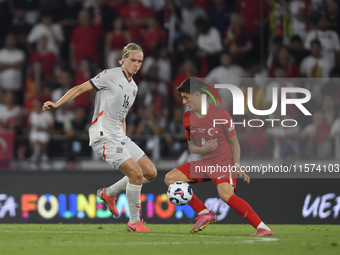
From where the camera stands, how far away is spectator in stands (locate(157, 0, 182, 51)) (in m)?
12.4

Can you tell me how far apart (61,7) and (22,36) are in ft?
3.87

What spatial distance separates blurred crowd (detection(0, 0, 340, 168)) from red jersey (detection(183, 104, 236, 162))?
2.93 meters

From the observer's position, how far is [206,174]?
6.43m

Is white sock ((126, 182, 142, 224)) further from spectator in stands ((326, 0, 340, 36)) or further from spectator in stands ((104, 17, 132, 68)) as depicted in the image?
spectator in stands ((326, 0, 340, 36))

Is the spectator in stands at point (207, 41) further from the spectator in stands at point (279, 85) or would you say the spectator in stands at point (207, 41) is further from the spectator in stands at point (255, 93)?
the spectator in stands at point (279, 85)

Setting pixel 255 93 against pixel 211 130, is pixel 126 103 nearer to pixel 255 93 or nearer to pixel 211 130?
pixel 211 130

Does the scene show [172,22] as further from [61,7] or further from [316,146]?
[316,146]

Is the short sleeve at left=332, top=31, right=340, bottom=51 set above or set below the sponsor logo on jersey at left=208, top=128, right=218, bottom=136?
above

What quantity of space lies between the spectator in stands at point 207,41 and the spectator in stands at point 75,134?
122 inches

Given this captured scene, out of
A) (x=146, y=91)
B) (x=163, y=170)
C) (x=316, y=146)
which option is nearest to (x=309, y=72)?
(x=316, y=146)

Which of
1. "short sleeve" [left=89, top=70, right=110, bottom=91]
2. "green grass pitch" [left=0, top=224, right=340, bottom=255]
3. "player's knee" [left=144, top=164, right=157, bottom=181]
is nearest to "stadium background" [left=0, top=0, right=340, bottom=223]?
"player's knee" [left=144, top=164, right=157, bottom=181]

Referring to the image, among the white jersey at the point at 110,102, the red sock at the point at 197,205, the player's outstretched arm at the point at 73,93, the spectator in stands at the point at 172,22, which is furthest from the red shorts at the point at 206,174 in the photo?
the spectator in stands at the point at 172,22

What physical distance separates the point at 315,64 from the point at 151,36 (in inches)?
136

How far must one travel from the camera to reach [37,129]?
389 inches
